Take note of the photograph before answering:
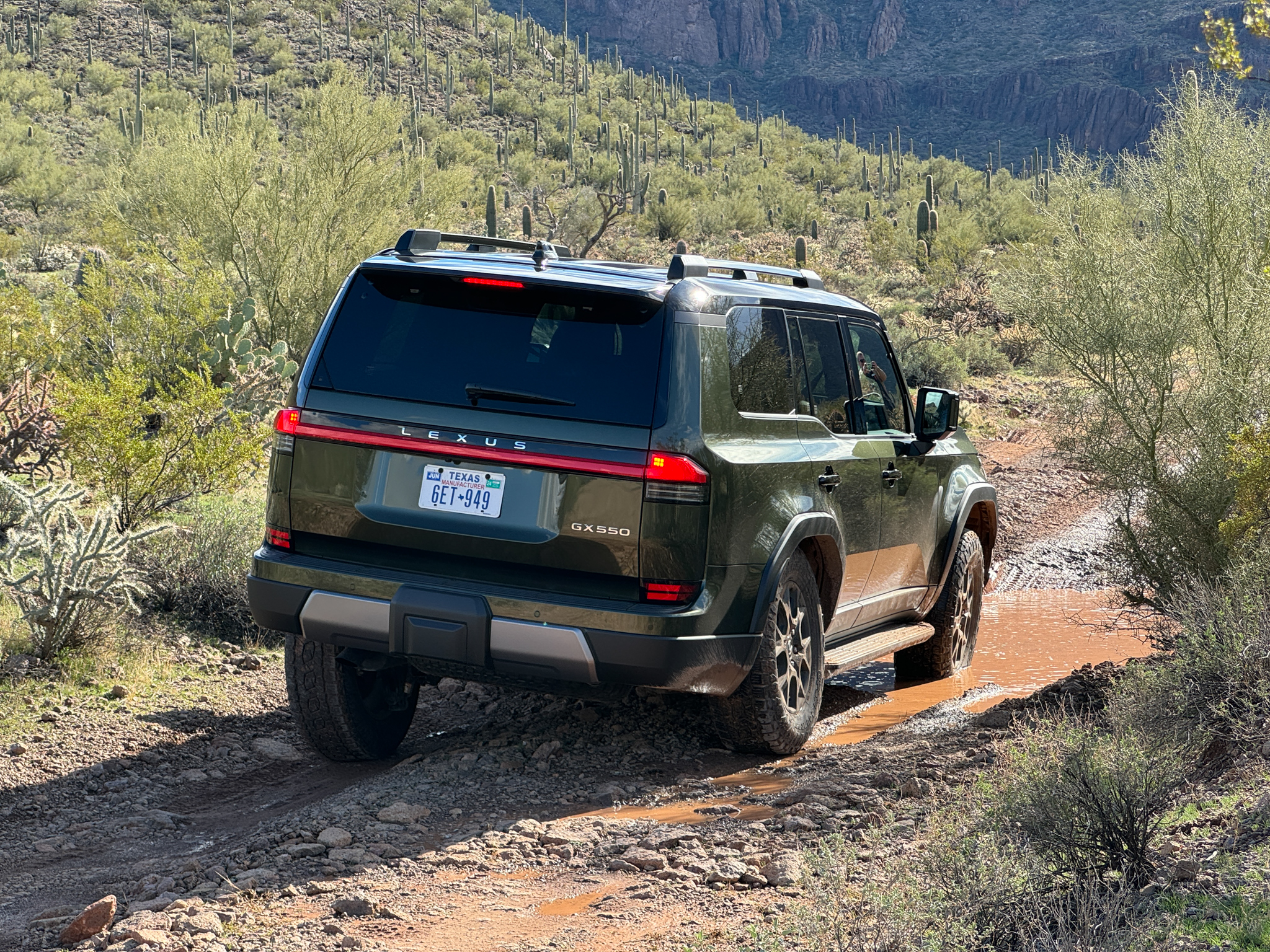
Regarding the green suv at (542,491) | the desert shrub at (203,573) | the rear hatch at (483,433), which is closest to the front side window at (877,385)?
the green suv at (542,491)

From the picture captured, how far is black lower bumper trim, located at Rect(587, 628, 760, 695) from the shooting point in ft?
15.5

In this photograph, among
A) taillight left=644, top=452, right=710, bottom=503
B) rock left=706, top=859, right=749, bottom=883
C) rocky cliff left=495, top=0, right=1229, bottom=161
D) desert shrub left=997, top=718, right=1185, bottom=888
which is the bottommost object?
rock left=706, top=859, right=749, bottom=883

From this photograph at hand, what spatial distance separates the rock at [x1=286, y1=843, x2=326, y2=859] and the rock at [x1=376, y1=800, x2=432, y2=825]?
1.24 ft

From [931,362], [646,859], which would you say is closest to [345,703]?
[646,859]

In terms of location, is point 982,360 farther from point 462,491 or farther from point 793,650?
point 462,491

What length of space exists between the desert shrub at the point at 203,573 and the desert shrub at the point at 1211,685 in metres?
5.03

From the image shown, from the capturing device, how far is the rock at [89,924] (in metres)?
3.76

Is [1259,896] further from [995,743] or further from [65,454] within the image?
[65,454]

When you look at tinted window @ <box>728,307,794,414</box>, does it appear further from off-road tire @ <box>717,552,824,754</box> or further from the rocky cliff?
the rocky cliff

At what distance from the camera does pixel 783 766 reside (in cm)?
566

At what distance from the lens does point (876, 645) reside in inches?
258

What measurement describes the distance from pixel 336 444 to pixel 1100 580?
7302 millimetres

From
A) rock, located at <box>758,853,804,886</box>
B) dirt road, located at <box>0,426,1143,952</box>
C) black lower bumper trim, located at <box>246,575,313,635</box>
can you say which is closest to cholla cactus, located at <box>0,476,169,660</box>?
dirt road, located at <box>0,426,1143,952</box>

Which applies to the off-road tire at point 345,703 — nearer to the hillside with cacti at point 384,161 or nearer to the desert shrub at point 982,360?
the hillside with cacti at point 384,161
